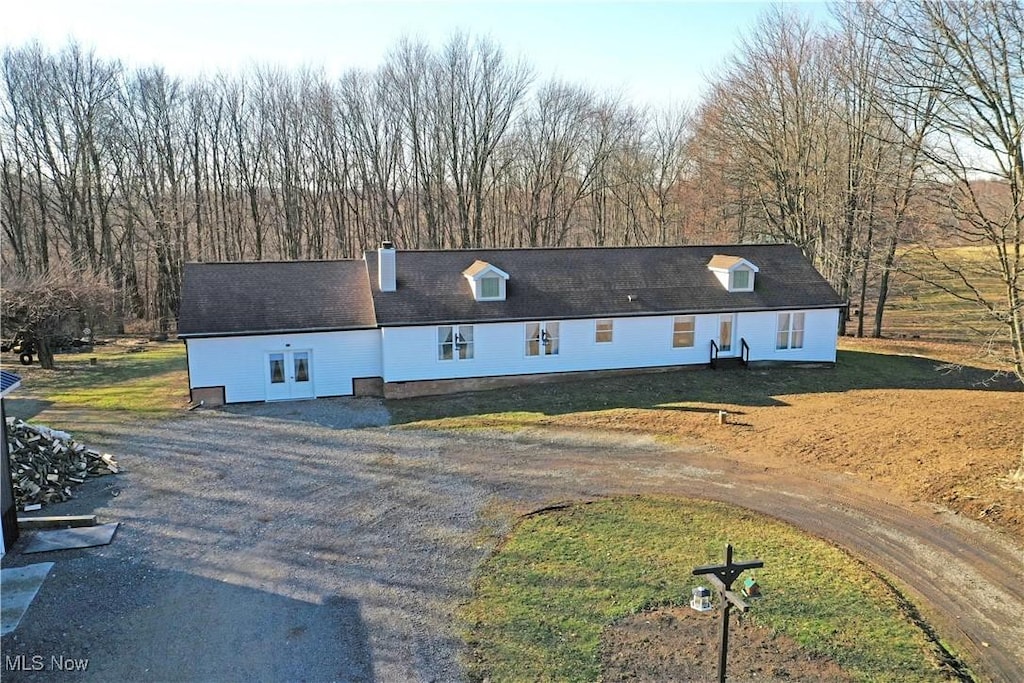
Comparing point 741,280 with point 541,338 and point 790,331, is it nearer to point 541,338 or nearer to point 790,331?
point 790,331

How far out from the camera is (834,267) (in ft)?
108

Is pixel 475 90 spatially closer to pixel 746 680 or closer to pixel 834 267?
pixel 834 267

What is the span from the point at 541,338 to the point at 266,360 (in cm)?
891

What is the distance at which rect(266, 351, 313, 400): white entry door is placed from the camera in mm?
20969

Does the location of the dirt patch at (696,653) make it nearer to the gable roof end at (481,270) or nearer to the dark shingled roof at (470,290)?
the dark shingled roof at (470,290)

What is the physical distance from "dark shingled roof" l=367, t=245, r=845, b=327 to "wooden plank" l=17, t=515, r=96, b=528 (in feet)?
34.4

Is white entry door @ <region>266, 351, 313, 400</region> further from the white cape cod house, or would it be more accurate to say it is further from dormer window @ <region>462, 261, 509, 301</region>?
dormer window @ <region>462, 261, 509, 301</region>

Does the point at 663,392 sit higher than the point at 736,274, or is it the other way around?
the point at 736,274

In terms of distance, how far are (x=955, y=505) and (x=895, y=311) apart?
31.1 meters

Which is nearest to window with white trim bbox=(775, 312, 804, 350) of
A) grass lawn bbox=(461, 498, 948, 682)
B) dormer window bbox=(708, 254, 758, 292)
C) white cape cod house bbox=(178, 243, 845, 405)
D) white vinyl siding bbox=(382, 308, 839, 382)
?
white cape cod house bbox=(178, 243, 845, 405)

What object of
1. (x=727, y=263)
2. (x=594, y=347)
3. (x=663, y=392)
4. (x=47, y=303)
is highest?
(x=727, y=263)

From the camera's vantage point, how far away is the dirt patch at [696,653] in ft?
25.8

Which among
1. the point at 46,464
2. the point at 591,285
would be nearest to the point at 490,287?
the point at 591,285

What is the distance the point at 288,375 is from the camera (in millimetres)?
21109
